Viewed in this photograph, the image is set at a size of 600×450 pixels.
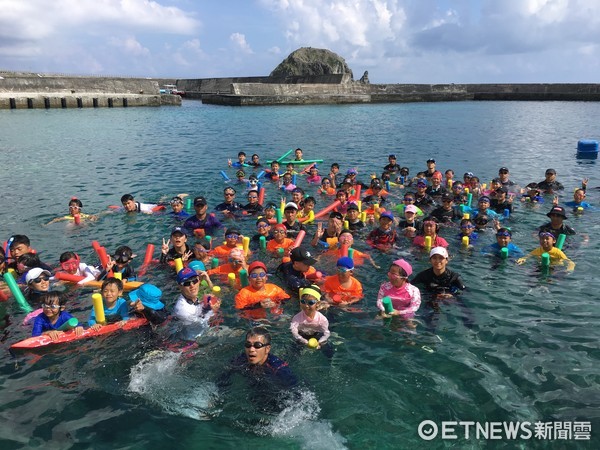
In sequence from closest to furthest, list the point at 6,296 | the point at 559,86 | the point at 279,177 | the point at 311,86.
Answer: the point at 6,296 → the point at 279,177 → the point at 311,86 → the point at 559,86

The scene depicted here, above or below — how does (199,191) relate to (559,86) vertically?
below

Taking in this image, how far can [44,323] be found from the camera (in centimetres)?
791

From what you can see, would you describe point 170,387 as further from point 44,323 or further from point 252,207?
point 252,207

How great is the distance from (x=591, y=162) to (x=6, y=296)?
3081 centimetres

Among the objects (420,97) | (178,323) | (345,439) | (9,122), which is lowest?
(345,439)

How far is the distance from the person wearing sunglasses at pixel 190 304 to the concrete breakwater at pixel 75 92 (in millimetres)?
60644

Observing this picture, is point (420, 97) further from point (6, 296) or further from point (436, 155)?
point (6, 296)

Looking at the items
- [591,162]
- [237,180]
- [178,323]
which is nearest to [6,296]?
[178,323]

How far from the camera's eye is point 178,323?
8219mm

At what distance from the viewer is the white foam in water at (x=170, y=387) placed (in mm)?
6453

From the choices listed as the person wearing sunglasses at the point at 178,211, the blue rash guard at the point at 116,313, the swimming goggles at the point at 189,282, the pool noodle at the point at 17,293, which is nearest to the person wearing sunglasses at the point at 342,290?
the swimming goggles at the point at 189,282

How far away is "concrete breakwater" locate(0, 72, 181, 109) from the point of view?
5831 cm

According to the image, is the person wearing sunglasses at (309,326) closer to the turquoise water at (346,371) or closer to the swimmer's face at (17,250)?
the turquoise water at (346,371)

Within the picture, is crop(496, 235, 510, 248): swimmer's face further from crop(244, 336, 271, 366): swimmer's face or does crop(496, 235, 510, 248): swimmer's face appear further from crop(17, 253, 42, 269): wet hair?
crop(17, 253, 42, 269): wet hair
